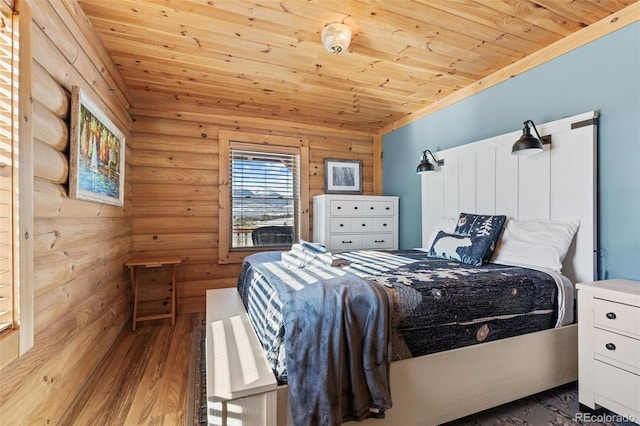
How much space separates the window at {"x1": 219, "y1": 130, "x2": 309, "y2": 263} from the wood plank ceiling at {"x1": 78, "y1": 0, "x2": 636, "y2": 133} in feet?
1.79

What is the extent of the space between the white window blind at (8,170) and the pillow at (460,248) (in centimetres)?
248

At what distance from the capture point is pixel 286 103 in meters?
3.26

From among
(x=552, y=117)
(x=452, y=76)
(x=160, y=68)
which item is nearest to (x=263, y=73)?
(x=160, y=68)

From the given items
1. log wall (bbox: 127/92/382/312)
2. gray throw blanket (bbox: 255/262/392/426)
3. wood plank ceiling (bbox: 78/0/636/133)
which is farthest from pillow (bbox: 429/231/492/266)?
log wall (bbox: 127/92/382/312)

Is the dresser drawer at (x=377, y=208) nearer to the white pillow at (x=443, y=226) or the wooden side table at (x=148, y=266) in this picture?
the white pillow at (x=443, y=226)

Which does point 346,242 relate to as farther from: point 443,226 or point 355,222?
point 443,226

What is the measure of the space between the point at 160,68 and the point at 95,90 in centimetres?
67

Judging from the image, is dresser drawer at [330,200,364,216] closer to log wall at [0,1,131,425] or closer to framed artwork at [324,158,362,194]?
framed artwork at [324,158,362,194]

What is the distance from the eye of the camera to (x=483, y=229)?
88.6 inches

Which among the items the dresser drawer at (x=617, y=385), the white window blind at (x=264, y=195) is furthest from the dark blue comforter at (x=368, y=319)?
the white window blind at (x=264, y=195)

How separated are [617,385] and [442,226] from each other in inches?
62.3

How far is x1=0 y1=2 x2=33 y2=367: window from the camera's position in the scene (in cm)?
107

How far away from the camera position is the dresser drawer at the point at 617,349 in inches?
55.1

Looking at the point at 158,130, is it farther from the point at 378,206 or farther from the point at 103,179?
the point at 378,206
